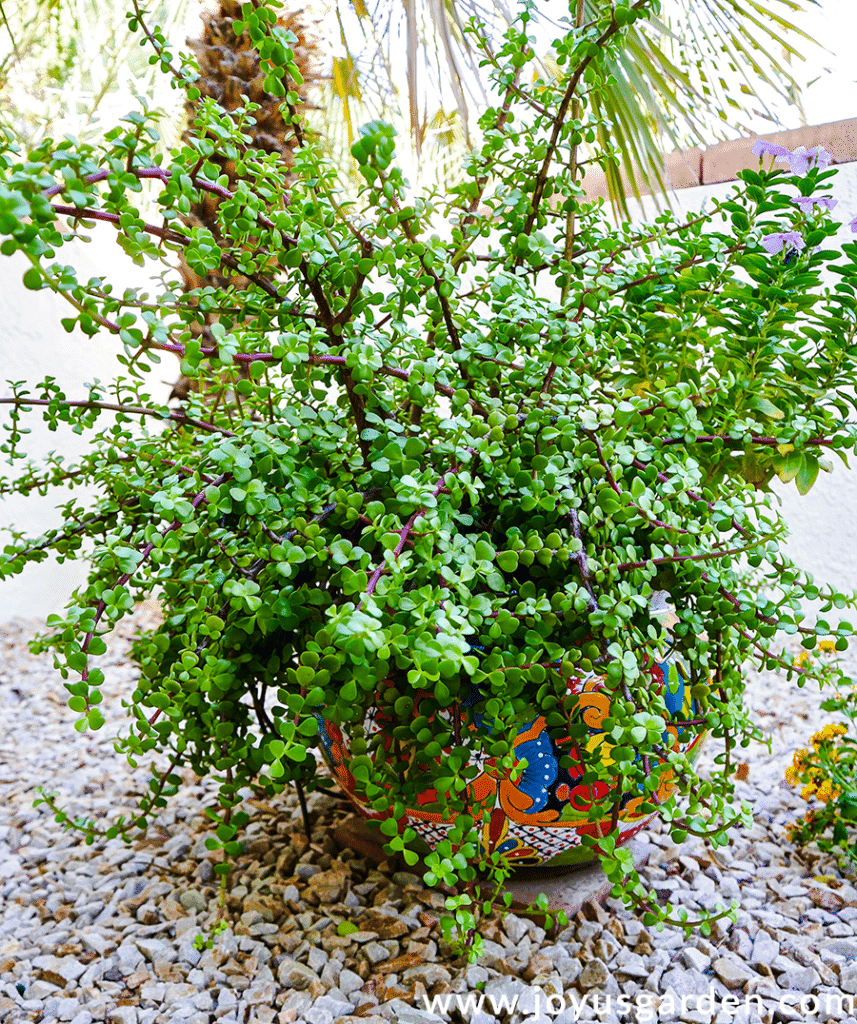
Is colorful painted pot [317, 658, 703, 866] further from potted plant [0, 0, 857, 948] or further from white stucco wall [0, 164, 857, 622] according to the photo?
white stucco wall [0, 164, 857, 622]

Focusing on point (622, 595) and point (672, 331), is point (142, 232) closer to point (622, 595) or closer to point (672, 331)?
point (622, 595)

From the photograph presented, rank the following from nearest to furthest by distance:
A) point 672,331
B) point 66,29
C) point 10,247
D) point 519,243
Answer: point 10,247 → point 519,243 → point 672,331 → point 66,29

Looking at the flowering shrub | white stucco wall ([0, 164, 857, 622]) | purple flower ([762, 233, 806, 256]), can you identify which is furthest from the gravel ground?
white stucco wall ([0, 164, 857, 622])

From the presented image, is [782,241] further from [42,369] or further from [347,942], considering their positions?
[42,369]

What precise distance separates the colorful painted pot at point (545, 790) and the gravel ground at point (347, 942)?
134 millimetres

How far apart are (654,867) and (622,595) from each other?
0.69 m

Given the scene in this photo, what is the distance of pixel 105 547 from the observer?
83 cm

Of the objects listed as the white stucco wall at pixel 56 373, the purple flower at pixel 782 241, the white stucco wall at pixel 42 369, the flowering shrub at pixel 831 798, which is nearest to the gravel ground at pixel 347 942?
the flowering shrub at pixel 831 798

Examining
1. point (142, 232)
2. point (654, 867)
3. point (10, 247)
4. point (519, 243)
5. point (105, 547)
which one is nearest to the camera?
point (10, 247)

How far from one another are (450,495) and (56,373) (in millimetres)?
3252

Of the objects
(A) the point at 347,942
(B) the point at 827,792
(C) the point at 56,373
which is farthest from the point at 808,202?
(C) the point at 56,373

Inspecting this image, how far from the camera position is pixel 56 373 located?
354cm

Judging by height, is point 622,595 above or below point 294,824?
above

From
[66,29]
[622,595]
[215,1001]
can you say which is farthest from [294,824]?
[66,29]
